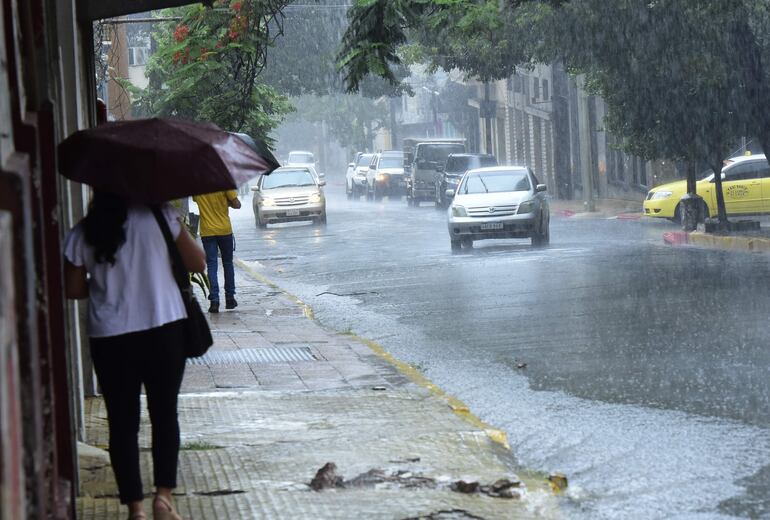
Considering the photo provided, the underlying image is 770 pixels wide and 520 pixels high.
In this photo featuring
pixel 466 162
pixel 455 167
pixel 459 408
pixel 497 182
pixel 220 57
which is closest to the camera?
pixel 459 408

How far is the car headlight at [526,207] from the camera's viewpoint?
26.1 m

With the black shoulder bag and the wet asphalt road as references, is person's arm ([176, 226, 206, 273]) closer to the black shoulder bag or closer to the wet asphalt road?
the black shoulder bag

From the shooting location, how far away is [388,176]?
57281mm

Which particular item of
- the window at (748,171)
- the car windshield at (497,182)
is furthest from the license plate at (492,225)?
the window at (748,171)

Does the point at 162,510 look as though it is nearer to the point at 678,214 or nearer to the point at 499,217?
the point at 499,217

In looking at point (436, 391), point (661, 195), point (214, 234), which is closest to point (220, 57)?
point (214, 234)

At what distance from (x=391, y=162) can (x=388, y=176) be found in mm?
692

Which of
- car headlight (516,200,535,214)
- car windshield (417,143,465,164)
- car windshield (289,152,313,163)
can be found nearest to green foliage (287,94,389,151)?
car windshield (289,152,313,163)

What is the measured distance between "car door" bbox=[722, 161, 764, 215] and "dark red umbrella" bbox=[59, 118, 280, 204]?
2492cm

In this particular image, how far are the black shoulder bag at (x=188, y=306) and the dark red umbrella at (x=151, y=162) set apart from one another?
6.7 inches

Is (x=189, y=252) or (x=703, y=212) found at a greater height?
(x=189, y=252)

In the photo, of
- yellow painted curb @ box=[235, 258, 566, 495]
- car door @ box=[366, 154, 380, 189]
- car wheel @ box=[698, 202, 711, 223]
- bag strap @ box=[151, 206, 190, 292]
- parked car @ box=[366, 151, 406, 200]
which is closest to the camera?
bag strap @ box=[151, 206, 190, 292]

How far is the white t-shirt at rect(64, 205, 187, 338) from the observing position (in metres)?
5.53

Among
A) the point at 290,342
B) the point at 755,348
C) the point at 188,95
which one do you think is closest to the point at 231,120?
the point at 188,95
